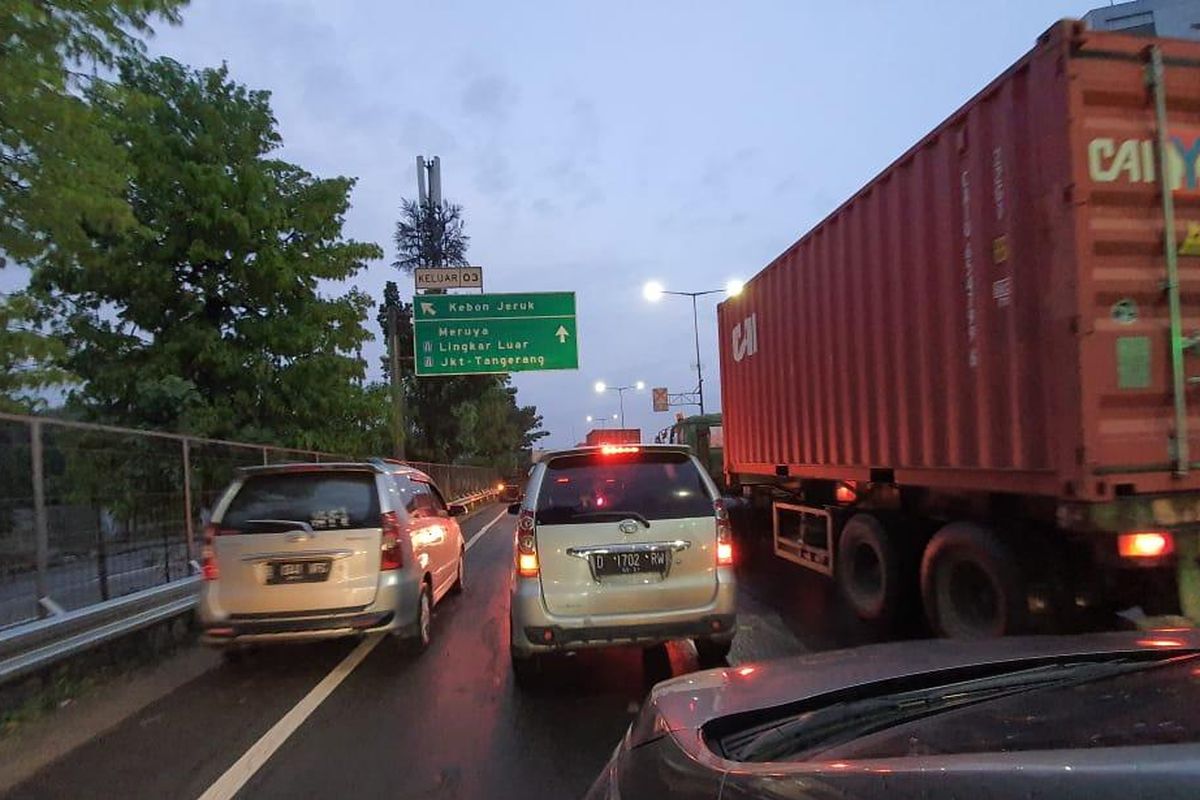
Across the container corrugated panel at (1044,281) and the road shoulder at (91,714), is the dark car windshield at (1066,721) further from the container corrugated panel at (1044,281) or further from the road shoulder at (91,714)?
the road shoulder at (91,714)

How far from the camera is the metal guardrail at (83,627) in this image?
19.7ft

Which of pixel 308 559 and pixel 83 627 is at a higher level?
pixel 308 559

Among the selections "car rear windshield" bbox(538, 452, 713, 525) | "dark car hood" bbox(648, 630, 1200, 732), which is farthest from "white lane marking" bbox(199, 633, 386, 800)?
"dark car hood" bbox(648, 630, 1200, 732)

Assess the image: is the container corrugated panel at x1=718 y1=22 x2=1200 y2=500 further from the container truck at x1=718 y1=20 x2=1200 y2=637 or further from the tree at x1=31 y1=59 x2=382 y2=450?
the tree at x1=31 y1=59 x2=382 y2=450

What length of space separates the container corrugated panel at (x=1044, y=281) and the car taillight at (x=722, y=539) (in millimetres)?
1688

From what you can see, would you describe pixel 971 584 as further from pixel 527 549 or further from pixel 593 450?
pixel 527 549

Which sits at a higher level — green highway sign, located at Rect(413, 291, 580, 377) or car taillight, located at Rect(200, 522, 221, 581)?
green highway sign, located at Rect(413, 291, 580, 377)

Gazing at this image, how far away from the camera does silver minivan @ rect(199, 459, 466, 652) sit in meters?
6.79

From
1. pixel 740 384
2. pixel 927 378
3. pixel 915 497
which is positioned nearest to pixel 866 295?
pixel 927 378

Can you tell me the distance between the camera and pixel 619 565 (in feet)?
19.5

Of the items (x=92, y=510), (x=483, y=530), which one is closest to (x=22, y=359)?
(x=92, y=510)

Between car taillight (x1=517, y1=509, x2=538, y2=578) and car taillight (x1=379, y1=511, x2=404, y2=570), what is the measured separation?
150 cm

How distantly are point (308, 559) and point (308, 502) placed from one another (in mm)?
506

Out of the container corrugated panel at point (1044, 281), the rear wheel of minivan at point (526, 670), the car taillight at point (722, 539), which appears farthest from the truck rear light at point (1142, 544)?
the rear wheel of minivan at point (526, 670)
